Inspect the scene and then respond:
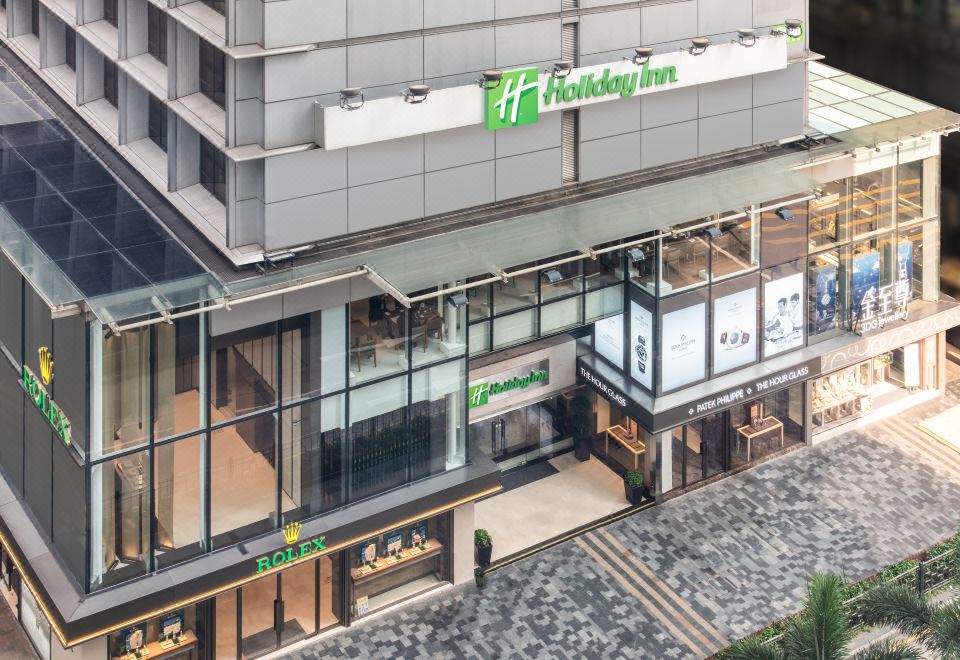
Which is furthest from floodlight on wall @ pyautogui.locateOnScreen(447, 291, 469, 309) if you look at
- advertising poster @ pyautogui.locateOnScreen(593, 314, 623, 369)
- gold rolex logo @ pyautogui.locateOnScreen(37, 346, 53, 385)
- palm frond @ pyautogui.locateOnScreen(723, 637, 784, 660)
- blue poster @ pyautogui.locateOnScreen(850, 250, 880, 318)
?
blue poster @ pyautogui.locateOnScreen(850, 250, 880, 318)

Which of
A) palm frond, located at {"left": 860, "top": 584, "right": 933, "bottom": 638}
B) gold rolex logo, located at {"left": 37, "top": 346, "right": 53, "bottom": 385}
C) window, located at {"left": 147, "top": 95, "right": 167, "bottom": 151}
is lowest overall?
palm frond, located at {"left": 860, "top": 584, "right": 933, "bottom": 638}

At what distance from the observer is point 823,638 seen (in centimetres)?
3544

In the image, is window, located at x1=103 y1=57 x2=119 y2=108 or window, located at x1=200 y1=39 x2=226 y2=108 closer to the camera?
window, located at x1=200 y1=39 x2=226 y2=108

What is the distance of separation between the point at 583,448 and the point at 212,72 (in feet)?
68.8

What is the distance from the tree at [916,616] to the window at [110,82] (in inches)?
1101

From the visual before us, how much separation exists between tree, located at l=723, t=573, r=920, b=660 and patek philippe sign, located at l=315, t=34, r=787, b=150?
51.3ft

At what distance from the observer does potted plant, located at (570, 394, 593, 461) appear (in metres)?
53.9

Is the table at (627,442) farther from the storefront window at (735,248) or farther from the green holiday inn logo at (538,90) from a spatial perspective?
the green holiday inn logo at (538,90)

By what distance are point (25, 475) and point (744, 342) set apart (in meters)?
24.6

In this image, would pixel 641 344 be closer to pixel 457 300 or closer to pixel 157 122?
pixel 457 300

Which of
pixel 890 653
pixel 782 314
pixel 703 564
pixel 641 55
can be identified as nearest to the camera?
pixel 890 653

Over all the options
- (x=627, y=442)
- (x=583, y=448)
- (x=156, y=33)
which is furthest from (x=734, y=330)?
(x=156, y=33)

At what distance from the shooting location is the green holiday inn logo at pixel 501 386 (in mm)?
49844

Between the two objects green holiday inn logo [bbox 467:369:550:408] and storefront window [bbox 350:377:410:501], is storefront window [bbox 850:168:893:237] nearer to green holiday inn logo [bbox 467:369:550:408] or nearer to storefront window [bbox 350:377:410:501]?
green holiday inn logo [bbox 467:369:550:408]
